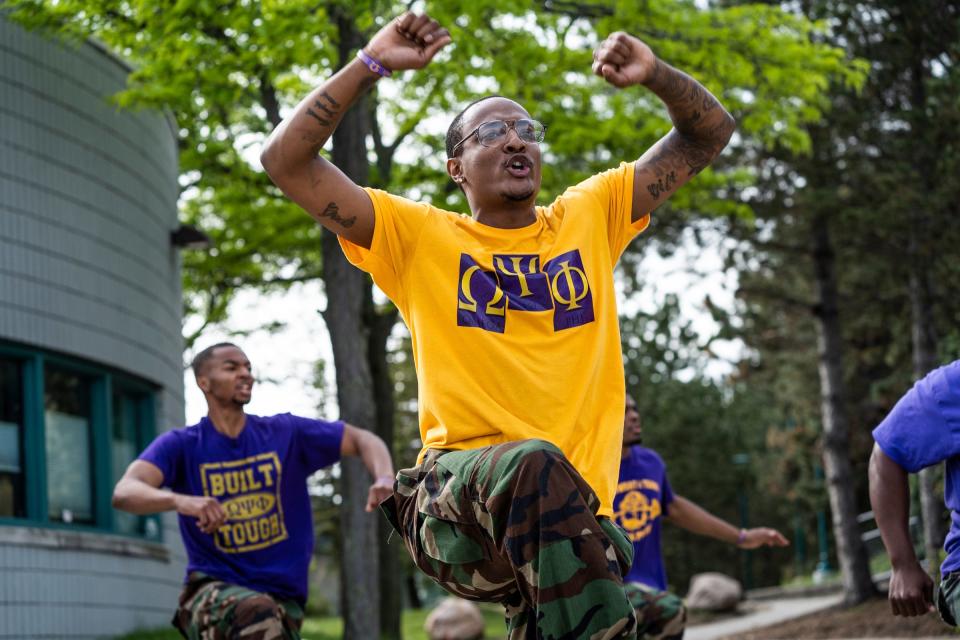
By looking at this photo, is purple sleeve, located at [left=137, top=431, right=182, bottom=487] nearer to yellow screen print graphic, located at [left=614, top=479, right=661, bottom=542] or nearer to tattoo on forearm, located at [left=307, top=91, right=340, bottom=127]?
yellow screen print graphic, located at [left=614, top=479, right=661, bottom=542]

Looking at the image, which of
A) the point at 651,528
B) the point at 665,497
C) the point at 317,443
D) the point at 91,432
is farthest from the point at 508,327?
the point at 91,432

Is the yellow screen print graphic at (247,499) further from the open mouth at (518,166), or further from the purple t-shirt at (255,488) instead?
the open mouth at (518,166)

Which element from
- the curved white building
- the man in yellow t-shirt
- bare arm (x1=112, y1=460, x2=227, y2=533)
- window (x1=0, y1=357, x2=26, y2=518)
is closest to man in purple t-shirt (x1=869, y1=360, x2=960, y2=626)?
the man in yellow t-shirt

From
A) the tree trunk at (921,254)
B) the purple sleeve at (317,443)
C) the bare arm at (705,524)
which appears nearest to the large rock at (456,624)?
the tree trunk at (921,254)

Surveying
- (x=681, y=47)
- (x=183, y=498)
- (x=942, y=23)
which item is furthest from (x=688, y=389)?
(x=183, y=498)

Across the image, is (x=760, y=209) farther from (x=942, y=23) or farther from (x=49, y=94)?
(x=49, y=94)

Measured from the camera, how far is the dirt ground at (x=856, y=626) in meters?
14.7

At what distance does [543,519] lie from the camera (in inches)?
132

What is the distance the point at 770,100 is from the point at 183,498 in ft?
32.0

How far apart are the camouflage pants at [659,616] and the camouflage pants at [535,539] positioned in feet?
13.1

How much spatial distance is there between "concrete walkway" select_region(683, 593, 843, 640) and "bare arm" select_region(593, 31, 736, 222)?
490 inches

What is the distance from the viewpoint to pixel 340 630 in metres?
22.2

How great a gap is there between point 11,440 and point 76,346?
4.02 ft

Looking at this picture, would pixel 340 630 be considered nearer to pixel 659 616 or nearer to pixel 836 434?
pixel 836 434
